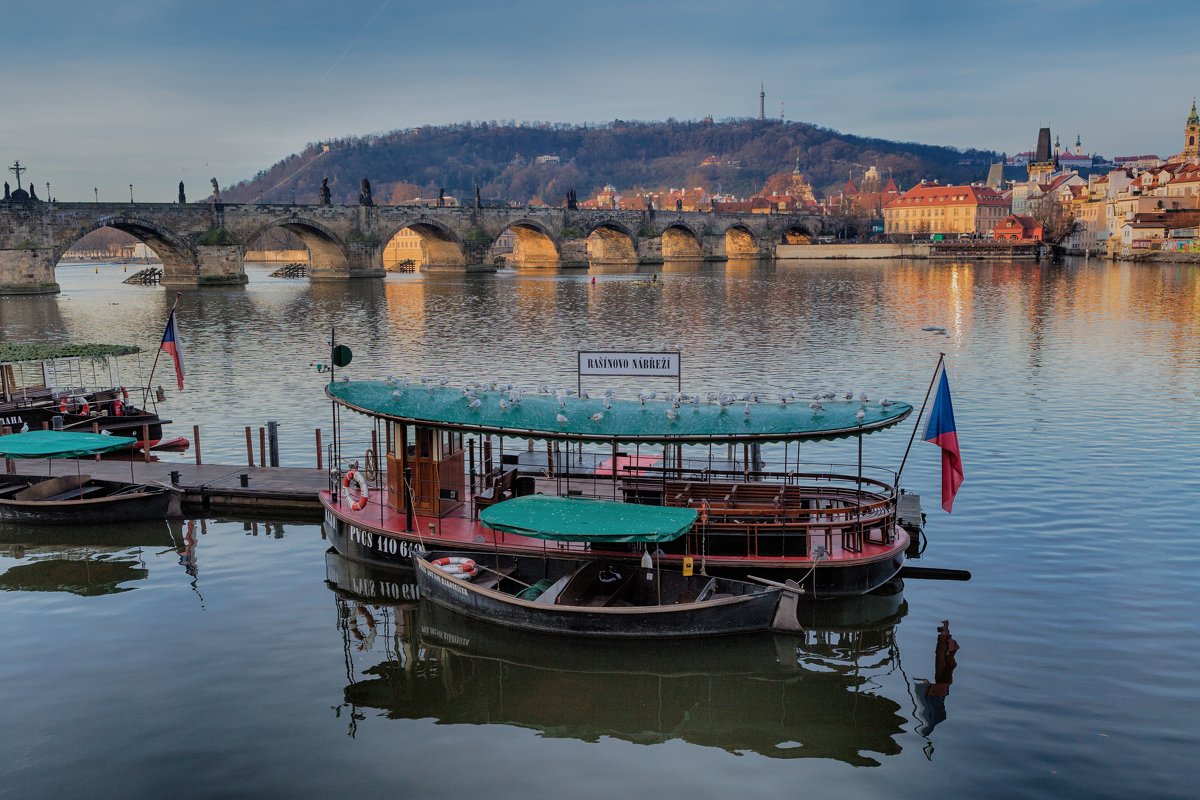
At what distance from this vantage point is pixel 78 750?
36.3ft

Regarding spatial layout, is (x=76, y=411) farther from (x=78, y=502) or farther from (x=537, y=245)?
(x=537, y=245)

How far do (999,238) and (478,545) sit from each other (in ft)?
457

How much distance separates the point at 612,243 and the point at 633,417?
118m

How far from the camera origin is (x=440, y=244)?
10756cm

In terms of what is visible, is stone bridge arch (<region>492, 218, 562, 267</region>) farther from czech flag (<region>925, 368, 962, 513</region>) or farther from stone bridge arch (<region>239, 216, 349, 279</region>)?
czech flag (<region>925, 368, 962, 513</region>)

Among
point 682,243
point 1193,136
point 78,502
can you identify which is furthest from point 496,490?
point 1193,136

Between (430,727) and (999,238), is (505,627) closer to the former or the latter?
(430,727)

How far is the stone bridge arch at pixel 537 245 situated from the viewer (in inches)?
4422

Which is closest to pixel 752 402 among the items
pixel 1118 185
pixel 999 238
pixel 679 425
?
pixel 679 425

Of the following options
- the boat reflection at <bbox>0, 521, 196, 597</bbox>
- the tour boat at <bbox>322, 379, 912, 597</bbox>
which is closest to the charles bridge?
the boat reflection at <bbox>0, 521, 196, 597</bbox>

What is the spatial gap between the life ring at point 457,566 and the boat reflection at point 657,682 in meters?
0.61

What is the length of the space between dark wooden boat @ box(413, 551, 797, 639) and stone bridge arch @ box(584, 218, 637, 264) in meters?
104

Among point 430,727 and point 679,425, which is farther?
point 679,425

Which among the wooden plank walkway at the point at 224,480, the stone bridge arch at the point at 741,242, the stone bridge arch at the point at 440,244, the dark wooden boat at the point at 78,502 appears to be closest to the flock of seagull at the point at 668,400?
the wooden plank walkway at the point at 224,480
